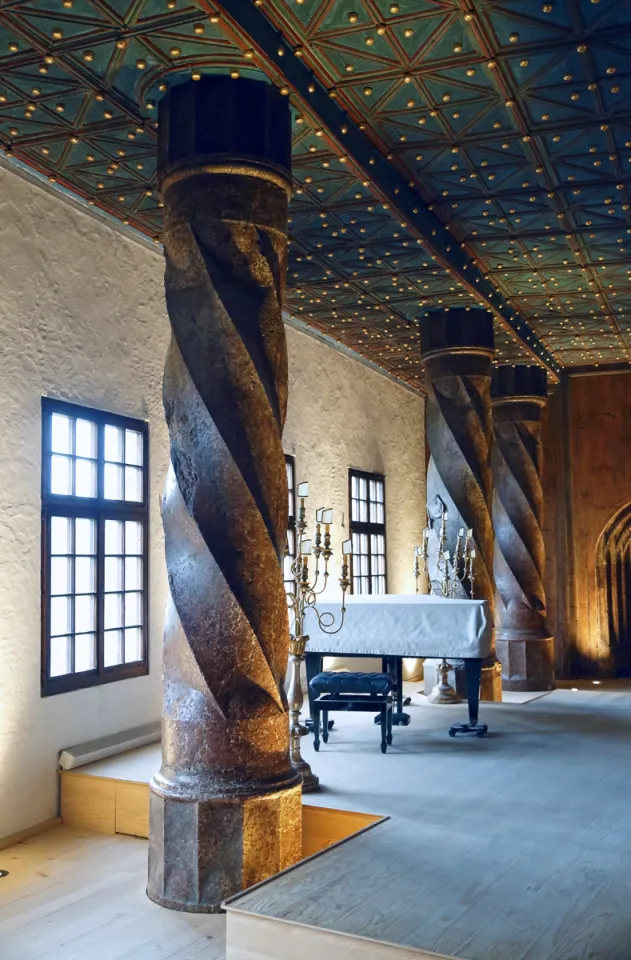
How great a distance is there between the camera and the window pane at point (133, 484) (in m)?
7.73

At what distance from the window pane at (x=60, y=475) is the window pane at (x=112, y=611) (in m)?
0.93

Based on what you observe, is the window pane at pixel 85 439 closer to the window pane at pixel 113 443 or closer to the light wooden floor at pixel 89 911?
the window pane at pixel 113 443

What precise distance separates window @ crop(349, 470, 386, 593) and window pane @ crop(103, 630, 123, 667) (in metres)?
5.19

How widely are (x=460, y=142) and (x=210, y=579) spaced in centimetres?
333

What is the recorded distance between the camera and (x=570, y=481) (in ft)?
47.7

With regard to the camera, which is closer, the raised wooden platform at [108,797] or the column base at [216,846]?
the column base at [216,846]

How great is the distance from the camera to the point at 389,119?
5871mm

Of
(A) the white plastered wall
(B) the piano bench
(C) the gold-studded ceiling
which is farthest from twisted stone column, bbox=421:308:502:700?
(A) the white plastered wall

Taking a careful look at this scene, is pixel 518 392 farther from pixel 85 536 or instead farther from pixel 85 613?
pixel 85 613

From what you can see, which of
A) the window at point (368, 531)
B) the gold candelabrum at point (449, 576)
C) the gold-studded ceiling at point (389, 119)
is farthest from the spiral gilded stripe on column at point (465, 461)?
the window at point (368, 531)

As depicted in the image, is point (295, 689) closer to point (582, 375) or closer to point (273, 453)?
point (273, 453)

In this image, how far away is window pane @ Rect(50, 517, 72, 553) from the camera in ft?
22.4

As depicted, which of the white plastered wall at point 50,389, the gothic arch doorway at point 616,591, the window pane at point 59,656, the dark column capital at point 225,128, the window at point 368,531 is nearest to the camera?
the dark column capital at point 225,128

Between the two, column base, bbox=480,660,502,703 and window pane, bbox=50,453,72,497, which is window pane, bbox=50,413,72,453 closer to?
window pane, bbox=50,453,72,497
